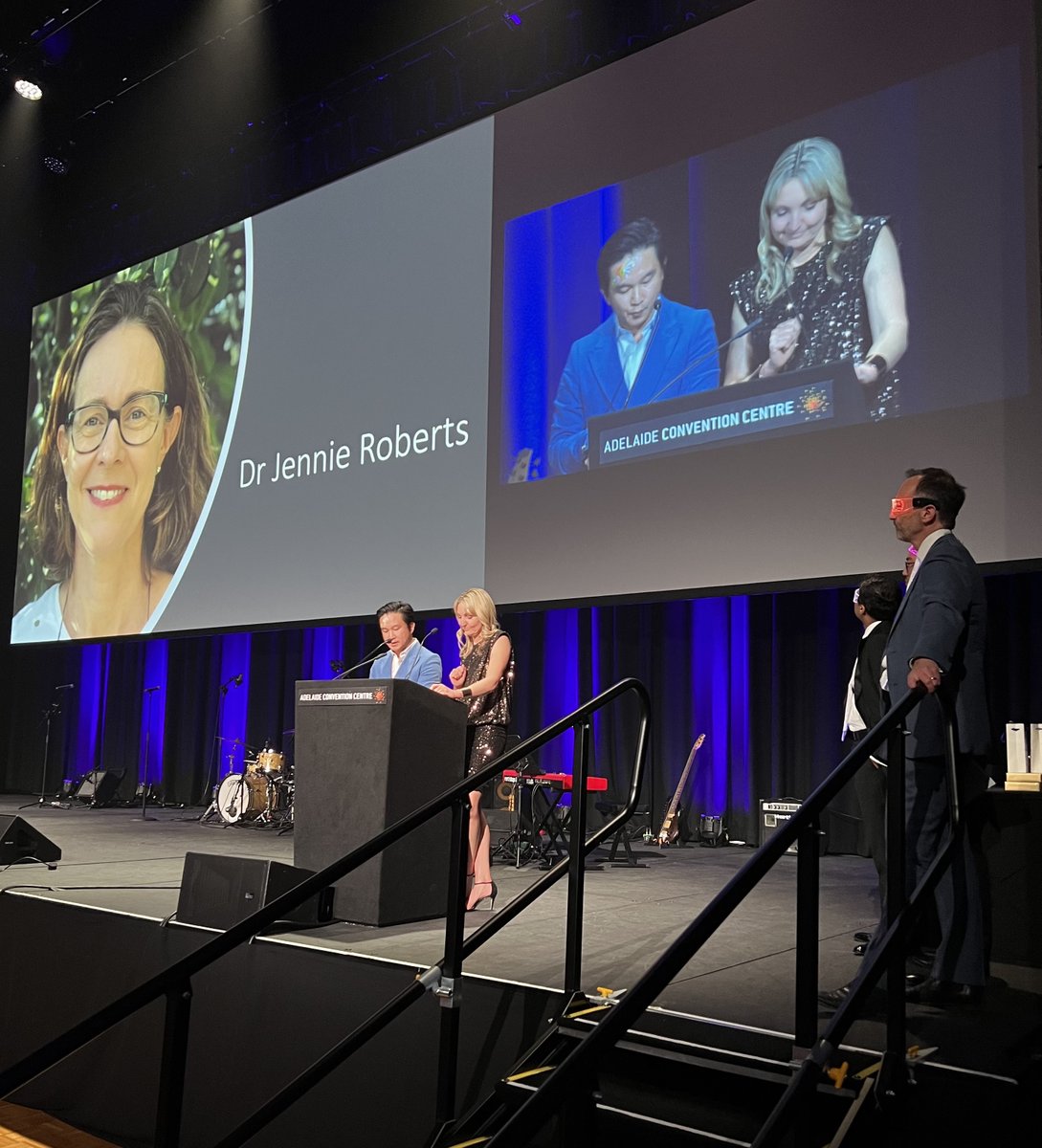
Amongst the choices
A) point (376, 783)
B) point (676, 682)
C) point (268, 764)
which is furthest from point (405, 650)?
point (268, 764)

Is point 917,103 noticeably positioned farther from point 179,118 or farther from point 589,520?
point 179,118

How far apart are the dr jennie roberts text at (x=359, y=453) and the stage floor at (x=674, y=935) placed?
8.04 ft

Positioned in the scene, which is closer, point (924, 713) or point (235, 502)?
point (924, 713)

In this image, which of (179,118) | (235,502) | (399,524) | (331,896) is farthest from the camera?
(179,118)

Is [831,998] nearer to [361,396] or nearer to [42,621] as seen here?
[361,396]

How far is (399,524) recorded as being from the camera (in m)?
7.09

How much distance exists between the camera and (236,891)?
13.9 ft

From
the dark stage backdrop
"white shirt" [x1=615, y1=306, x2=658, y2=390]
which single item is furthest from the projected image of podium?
the dark stage backdrop

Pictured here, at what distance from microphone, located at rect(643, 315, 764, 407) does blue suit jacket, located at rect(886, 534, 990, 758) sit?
2.64 metres

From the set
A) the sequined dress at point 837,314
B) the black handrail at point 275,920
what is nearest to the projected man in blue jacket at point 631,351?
the sequined dress at point 837,314

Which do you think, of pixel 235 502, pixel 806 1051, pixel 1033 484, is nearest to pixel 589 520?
pixel 1033 484

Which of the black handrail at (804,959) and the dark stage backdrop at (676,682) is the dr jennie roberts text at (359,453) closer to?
the dark stage backdrop at (676,682)

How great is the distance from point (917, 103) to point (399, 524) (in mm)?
3653

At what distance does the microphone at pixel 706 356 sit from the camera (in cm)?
567
